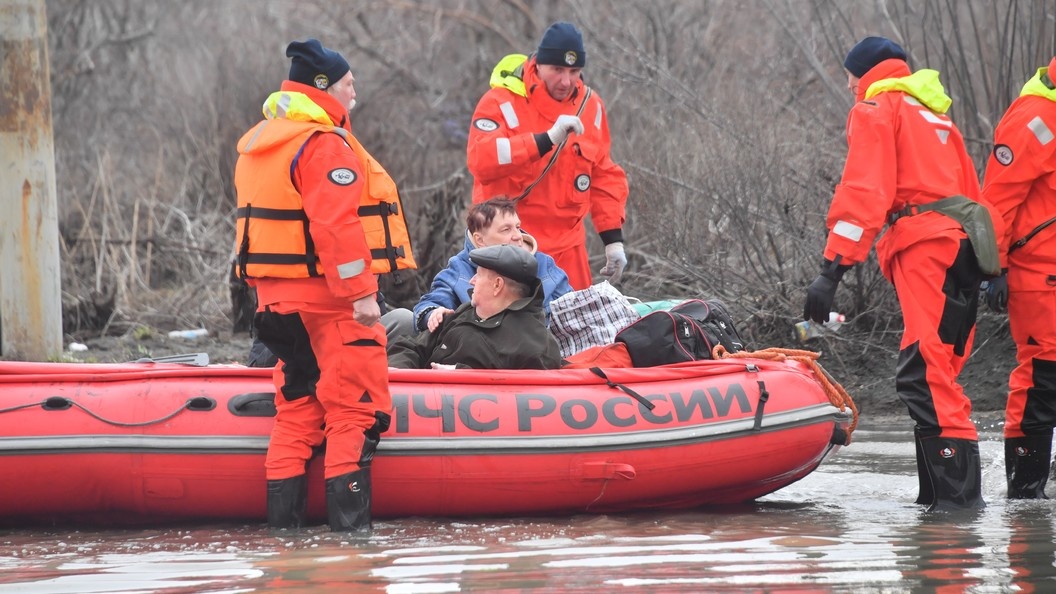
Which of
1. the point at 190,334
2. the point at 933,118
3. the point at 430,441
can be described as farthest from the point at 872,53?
the point at 190,334

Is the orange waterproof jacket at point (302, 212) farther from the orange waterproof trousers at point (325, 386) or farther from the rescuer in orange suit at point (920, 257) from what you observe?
the rescuer in orange suit at point (920, 257)

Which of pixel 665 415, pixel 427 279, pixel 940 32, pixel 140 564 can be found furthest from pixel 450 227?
pixel 140 564

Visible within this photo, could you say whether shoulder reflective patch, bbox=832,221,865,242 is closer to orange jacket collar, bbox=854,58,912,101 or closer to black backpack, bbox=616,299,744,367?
orange jacket collar, bbox=854,58,912,101

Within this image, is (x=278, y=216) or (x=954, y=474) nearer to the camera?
(x=278, y=216)

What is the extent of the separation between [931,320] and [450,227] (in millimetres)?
5082

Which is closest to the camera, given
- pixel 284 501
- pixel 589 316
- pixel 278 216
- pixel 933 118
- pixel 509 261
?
pixel 278 216

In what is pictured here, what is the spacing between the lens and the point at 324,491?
483 cm

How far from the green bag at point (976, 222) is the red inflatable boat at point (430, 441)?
82 centimetres

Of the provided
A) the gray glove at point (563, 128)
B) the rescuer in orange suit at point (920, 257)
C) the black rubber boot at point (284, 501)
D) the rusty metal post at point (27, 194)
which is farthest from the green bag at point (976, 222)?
the rusty metal post at point (27, 194)

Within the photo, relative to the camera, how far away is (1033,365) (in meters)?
5.16

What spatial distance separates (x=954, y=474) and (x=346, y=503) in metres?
2.08

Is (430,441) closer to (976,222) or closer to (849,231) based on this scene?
(849,231)

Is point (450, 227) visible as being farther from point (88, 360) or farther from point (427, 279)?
point (88, 360)

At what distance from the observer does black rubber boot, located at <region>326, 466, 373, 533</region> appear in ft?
15.2
